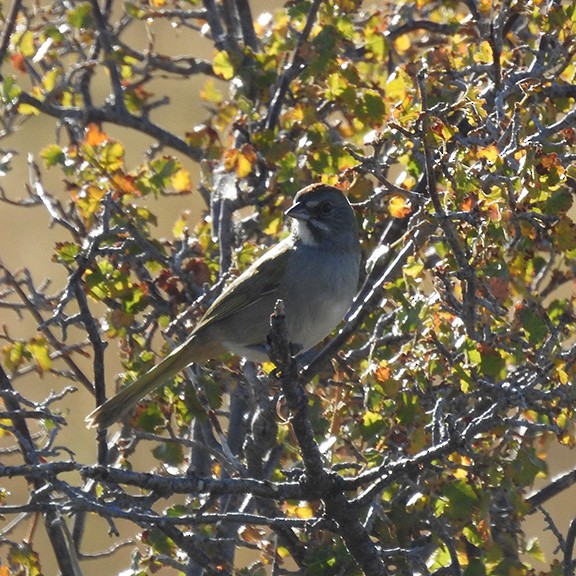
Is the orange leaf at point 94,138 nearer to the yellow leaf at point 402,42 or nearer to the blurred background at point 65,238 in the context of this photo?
the yellow leaf at point 402,42

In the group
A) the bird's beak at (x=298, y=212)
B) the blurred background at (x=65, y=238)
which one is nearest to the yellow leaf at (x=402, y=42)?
the bird's beak at (x=298, y=212)

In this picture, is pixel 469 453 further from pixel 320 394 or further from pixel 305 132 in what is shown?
pixel 305 132

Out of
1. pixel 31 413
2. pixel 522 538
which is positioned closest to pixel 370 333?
pixel 522 538

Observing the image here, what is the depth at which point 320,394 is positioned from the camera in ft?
12.8

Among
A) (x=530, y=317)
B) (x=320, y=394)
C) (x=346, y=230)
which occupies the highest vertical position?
(x=346, y=230)

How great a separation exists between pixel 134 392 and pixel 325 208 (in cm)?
117

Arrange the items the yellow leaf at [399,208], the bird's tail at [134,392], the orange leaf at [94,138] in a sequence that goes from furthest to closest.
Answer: the orange leaf at [94,138] < the bird's tail at [134,392] < the yellow leaf at [399,208]

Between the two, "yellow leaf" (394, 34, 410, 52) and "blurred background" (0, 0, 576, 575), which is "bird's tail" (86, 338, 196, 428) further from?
"blurred background" (0, 0, 576, 575)

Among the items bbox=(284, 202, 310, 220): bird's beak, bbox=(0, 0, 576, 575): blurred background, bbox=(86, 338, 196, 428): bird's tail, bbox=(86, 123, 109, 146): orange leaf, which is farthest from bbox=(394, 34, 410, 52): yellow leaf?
bbox=(0, 0, 576, 575): blurred background

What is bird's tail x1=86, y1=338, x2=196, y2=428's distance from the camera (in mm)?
3775

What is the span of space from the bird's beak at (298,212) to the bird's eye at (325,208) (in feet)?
0.27

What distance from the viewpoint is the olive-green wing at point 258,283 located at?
4.45 metres

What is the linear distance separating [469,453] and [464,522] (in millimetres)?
216

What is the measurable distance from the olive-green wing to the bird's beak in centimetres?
12
